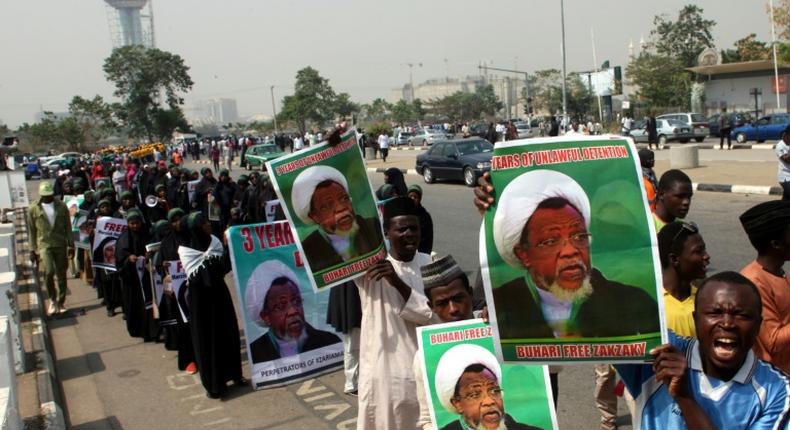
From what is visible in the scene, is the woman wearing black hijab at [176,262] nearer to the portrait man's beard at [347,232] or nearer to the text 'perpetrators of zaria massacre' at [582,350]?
the portrait man's beard at [347,232]

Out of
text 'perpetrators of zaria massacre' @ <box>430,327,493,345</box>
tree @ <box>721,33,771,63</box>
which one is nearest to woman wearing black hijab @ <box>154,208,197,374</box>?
text 'perpetrators of zaria massacre' @ <box>430,327,493,345</box>

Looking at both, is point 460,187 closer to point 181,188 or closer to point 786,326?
point 181,188

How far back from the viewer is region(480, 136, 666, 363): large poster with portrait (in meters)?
2.11

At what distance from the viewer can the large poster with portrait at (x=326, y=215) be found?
3.46 m

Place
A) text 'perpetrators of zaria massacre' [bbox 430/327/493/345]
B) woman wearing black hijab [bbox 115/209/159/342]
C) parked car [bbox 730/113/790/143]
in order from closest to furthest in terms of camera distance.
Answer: text 'perpetrators of zaria massacre' [bbox 430/327/493/345] < woman wearing black hijab [bbox 115/209/159/342] < parked car [bbox 730/113/790/143]

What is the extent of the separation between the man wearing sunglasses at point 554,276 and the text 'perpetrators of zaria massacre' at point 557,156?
0.04 m

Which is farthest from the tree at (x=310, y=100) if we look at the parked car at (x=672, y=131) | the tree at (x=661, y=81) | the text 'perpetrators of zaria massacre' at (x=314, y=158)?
the text 'perpetrators of zaria massacre' at (x=314, y=158)

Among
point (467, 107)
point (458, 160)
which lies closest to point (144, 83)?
point (467, 107)

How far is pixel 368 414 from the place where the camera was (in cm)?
352

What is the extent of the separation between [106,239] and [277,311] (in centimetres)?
392

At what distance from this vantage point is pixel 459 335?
9.57ft

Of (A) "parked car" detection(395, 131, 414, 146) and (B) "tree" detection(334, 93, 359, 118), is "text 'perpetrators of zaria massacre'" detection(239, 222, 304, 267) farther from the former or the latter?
(B) "tree" detection(334, 93, 359, 118)

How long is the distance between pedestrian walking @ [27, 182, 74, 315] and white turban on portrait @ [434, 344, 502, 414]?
831 cm

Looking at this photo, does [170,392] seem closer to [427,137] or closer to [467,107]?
[427,137]
